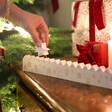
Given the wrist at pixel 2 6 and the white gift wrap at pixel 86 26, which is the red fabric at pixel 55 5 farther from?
the wrist at pixel 2 6

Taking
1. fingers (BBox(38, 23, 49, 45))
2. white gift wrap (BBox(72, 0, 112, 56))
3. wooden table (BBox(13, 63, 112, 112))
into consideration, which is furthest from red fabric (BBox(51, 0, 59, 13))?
wooden table (BBox(13, 63, 112, 112))

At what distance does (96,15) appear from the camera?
34.9 inches

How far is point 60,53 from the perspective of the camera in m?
1.20

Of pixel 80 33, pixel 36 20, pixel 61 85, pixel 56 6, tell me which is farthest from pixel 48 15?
pixel 61 85

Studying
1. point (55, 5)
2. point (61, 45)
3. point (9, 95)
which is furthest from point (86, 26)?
point (55, 5)

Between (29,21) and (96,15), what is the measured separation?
26 centimetres

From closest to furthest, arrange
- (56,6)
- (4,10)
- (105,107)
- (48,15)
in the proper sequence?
1. (105,107)
2. (4,10)
3. (56,6)
4. (48,15)

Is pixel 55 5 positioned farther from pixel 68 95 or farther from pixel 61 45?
pixel 68 95

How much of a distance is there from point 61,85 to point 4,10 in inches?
12.1

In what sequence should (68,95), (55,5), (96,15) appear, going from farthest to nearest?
(55,5) → (96,15) → (68,95)

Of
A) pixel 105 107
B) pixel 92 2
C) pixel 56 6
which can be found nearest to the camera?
pixel 105 107

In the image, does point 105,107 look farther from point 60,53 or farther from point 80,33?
point 60,53

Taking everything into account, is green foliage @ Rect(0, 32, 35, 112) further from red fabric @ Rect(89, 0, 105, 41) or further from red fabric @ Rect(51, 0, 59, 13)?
red fabric @ Rect(51, 0, 59, 13)

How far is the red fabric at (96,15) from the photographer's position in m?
0.87
